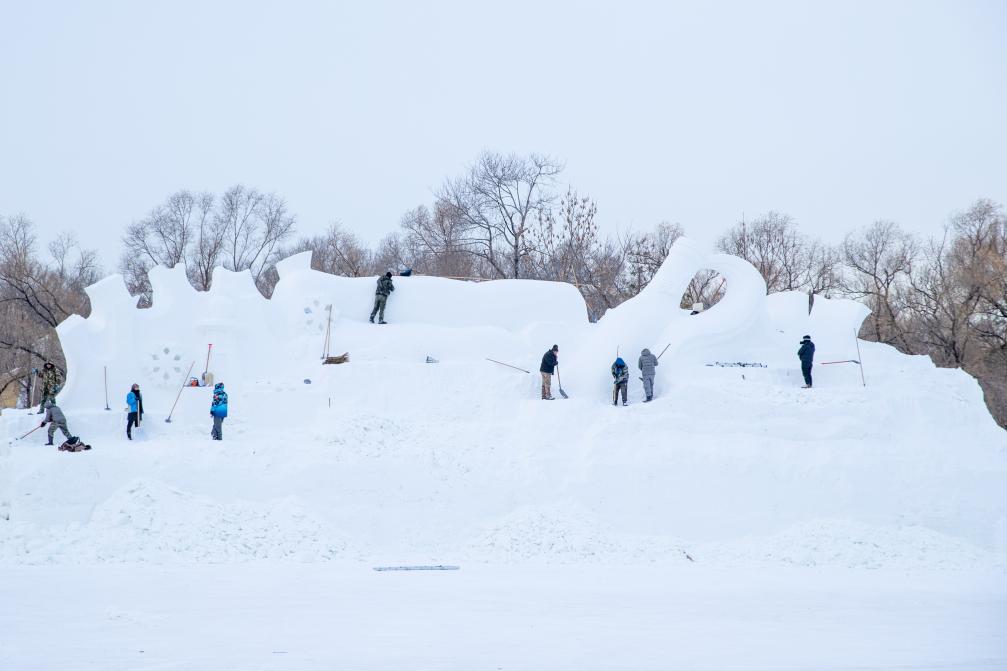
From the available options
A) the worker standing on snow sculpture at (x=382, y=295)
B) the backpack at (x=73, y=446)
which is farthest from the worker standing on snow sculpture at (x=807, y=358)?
the backpack at (x=73, y=446)

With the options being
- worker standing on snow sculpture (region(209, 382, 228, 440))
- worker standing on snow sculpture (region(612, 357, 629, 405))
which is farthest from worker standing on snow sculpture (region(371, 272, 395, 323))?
worker standing on snow sculpture (region(612, 357, 629, 405))

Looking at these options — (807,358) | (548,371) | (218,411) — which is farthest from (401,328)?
(807,358)

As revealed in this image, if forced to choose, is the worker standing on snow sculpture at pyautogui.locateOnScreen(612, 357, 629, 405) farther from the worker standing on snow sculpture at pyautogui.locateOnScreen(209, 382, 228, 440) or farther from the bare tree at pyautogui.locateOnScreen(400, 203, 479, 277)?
the bare tree at pyautogui.locateOnScreen(400, 203, 479, 277)

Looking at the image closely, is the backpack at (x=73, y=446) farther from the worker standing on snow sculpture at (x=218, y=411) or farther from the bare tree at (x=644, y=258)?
the bare tree at (x=644, y=258)

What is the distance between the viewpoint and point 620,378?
60.9ft

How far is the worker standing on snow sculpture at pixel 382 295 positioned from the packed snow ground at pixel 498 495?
0.46 meters

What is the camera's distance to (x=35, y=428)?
16.1 metres

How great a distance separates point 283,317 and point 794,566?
557 inches

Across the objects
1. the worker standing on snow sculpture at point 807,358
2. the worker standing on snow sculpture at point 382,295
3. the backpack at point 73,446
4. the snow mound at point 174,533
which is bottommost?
the snow mound at point 174,533

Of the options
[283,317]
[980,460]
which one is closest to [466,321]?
[283,317]

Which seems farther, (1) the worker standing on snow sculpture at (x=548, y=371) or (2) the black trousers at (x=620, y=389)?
(1) the worker standing on snow sculpture at (x=548, y=371)

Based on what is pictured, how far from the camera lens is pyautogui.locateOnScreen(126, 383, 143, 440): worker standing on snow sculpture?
54.2ft

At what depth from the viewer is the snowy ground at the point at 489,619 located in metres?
6.82

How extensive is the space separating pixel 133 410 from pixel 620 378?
10.6 meters
